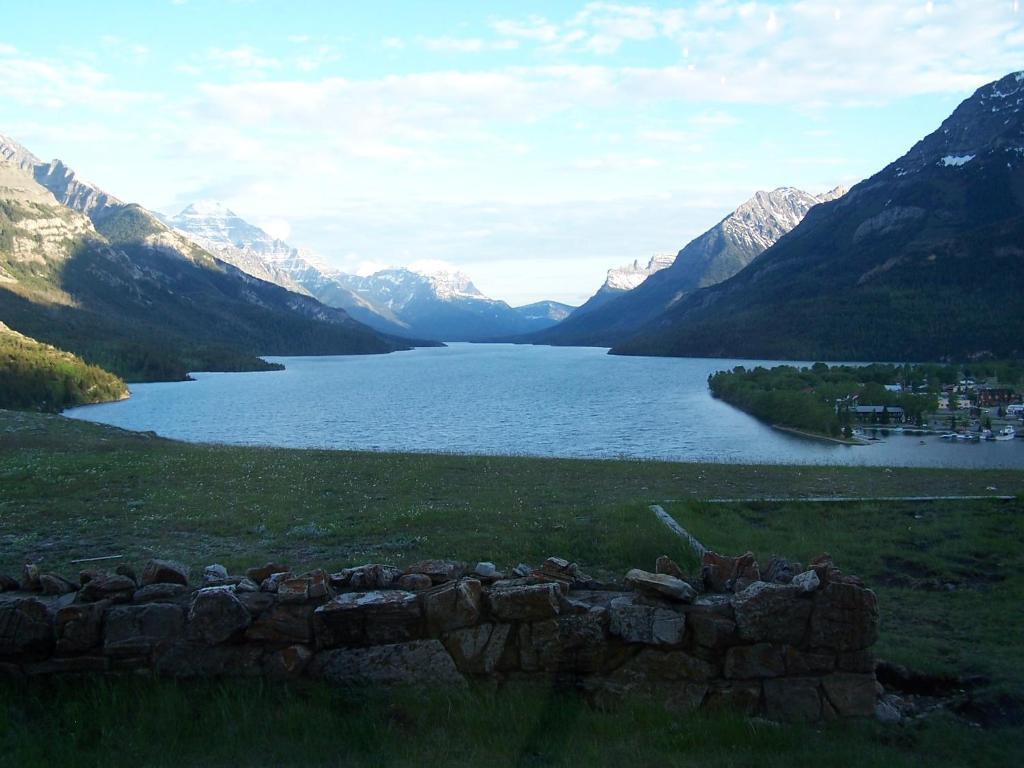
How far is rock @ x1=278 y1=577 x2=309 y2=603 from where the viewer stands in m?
8.32

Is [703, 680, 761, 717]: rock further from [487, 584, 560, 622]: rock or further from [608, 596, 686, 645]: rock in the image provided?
[487, 584, 560, 622]: rock

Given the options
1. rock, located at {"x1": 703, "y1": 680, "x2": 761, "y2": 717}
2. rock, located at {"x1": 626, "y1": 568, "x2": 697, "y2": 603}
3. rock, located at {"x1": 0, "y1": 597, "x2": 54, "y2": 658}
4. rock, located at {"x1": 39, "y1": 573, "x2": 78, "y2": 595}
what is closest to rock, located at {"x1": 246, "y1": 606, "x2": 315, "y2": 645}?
rock, located at {"x1": 0, "y1": 597, "x2": 54, "y2": 658}

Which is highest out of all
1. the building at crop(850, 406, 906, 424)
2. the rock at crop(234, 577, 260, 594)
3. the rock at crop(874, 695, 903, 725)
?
the rock at crop(234, 577, 260, 594)

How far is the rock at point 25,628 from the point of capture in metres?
8.13

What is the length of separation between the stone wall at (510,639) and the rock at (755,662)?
0.05 ft

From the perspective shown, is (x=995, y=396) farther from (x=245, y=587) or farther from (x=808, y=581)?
(x=245, y=587)

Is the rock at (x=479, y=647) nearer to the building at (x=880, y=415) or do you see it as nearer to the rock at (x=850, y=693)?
the rock at (x=850, y=693)

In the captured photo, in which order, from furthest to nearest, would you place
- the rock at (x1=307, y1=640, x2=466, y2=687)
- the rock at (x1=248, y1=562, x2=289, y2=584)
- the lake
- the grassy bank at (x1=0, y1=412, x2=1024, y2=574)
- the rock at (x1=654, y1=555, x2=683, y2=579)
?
the lake → the grassy bank at (x1=0, y1=412, x2=1024, y2=574) → the rock at (x1=654, y1=555, x2=683, y2=579) → the rock at (x1=248, y1=562, x2=289, y2=584) → the rock at (x1=307, y1=640, x2=466, y2=687)

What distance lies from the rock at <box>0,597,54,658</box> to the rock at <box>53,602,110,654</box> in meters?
0.11

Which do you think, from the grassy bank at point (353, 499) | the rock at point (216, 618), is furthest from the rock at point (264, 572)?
the grassy bank at point (353, 499)

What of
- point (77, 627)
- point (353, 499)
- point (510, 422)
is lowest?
point (510, 422)

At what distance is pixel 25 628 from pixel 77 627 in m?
0.52

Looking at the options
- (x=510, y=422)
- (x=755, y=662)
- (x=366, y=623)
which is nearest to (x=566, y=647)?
(x=755, y=662)

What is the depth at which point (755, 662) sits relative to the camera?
26.1ft
